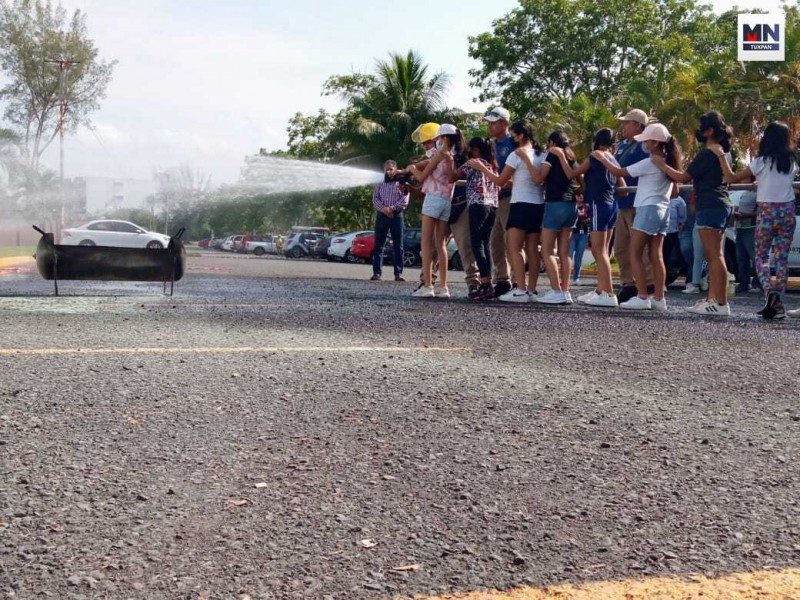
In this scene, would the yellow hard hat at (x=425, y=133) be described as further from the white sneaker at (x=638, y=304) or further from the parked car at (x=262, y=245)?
the parked car at (x=262, y=245)

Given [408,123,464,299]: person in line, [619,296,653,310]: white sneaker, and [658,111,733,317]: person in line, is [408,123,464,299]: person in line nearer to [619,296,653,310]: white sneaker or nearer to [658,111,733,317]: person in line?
[619,296,653,310]: white sneaker

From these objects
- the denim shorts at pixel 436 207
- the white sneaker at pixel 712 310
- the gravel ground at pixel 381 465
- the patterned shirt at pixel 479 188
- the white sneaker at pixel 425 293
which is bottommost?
the gravel ground at pixel 381 465

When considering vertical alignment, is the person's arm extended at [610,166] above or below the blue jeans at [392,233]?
above

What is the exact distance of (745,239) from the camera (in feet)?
43.2

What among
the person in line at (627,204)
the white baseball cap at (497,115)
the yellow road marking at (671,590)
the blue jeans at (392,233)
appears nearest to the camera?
the yellow road marking at (671,590)

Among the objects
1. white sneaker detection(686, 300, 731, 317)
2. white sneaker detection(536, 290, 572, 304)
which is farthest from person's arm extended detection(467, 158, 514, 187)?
white sneaker detection(686, 300, 731, 317)

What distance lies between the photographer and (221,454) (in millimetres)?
3227

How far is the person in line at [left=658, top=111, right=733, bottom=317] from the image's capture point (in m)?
8.54

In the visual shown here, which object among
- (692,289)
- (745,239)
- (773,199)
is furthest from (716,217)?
(745,239)

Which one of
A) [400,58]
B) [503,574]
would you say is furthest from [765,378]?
[400,58]

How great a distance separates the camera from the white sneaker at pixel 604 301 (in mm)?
9305

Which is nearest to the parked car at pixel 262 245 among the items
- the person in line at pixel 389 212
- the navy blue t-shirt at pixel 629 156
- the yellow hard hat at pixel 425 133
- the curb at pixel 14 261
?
the curb at pixel 14 261

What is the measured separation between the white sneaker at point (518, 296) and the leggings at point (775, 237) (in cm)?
221

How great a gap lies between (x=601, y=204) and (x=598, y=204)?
0.03 m
